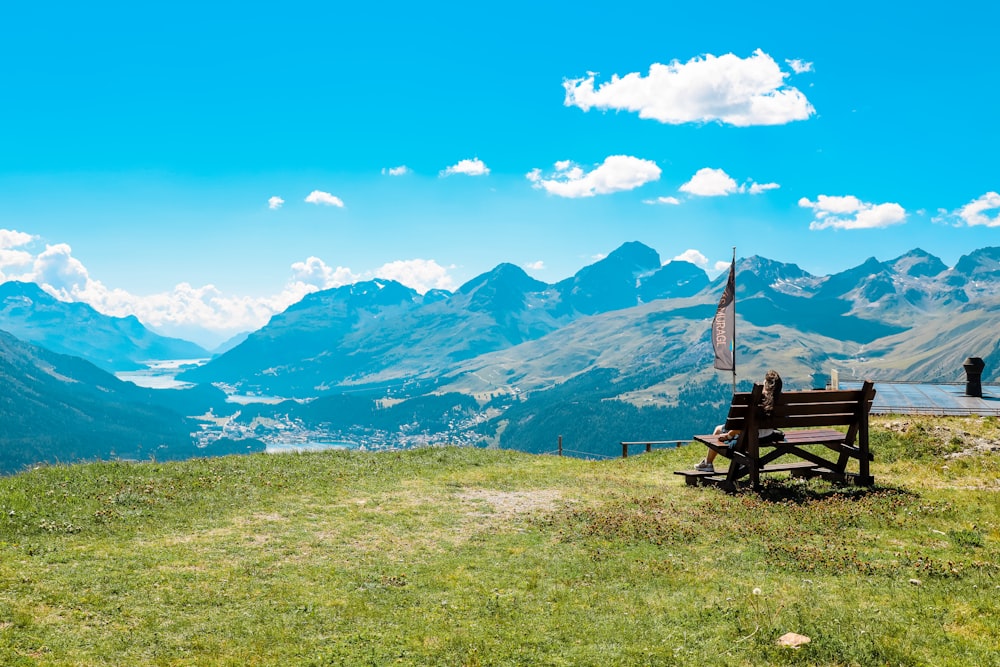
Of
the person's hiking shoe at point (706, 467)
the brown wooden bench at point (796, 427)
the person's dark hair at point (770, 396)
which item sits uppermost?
the person's dark hair at point (770, 396)

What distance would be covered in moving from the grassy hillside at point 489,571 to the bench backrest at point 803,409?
174 centimetres

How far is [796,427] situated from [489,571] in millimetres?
8984

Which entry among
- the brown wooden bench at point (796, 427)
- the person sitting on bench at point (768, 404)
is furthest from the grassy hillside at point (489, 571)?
the person sitting on bench at point (768, 404)

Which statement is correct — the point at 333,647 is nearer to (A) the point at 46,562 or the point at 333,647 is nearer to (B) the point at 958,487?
(A) the point at 46,562

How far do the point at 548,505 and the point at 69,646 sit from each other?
10077 millimetres

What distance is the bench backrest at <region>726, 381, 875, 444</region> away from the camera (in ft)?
50.3

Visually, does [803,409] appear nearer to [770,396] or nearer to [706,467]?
[770,396]

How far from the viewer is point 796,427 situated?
15844 millimetres

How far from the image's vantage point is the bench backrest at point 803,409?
15.3 meters

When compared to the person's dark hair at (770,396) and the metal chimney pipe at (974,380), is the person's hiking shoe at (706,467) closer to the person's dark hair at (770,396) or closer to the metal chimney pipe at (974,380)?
the person's dark hair at (770,396)

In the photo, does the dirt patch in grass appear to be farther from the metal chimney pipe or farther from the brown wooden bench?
the metal chimney pipe

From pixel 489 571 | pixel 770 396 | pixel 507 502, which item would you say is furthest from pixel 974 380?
pixel 489 571

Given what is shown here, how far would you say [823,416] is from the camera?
1598cm

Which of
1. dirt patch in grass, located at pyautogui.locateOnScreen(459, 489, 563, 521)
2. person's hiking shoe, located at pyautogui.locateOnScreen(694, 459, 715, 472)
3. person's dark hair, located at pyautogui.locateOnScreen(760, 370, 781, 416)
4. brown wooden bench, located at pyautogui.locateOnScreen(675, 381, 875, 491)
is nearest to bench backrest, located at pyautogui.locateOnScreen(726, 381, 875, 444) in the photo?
brown wooden bench, located at pyautogui.locateOnScreen(675, 381, 875, 491)
